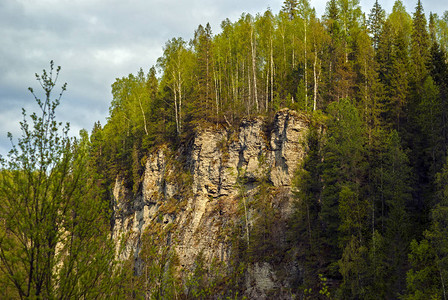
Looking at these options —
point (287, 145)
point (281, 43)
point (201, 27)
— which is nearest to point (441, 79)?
point (287, 145)

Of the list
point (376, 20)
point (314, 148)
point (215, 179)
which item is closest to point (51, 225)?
point (314, 148)

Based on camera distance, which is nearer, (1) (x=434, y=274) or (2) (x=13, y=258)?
(2) (x=13, y=258)

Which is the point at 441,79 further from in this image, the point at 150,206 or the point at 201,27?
the point at 150,206

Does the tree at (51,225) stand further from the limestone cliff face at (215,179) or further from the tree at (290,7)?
the tree at (290,7)

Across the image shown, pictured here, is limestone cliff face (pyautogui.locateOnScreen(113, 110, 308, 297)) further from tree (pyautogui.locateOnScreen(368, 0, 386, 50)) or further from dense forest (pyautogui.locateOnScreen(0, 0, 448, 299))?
tree (pyautogui.locateOnScreen(368, 0, 386, 50))

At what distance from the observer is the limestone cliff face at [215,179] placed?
1368 inches

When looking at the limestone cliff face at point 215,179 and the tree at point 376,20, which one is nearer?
the limestone cliff face at point 215,179

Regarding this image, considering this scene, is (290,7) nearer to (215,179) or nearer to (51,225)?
(215,179)

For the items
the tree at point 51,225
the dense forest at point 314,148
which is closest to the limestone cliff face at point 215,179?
the dense forest at point 314,148

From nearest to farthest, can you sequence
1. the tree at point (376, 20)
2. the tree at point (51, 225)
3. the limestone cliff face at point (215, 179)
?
the tree at point (51, 225), the limestone cliff face at point (215, 179), the tree at point (376, 20)

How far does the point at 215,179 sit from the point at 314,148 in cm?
1176

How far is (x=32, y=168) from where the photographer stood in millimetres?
7949

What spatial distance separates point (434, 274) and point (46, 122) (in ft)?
71.4

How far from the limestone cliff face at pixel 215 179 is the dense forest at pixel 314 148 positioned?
7.17 ft
